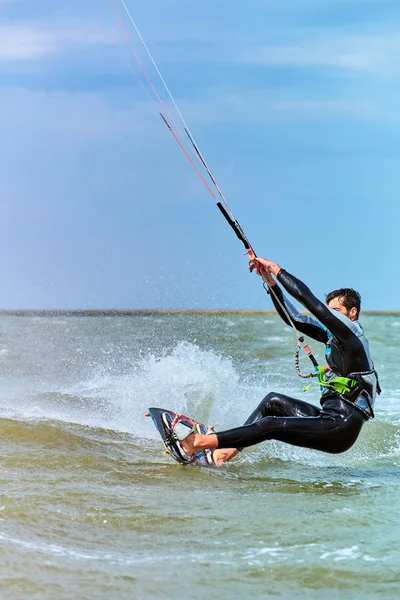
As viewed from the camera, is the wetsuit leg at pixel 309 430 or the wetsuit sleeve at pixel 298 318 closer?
the wetsuit leg at pixel 309 430

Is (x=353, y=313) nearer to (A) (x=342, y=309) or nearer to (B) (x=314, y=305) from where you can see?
(A) (x=342, y=309)

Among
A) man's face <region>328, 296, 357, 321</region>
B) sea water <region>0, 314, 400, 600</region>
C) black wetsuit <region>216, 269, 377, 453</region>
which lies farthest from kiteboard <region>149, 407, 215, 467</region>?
man's face <region>328, 296, 357, 321</region>

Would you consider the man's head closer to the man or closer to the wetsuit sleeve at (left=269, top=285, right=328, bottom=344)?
the man

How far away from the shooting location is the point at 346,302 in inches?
250

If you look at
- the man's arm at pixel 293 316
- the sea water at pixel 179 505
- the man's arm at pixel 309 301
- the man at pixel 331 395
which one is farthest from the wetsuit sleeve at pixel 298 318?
the sea water at pixel 179 505

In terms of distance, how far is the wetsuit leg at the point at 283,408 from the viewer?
6.55 meters

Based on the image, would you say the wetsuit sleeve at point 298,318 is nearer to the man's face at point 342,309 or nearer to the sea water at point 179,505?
the man's face at point 342,309

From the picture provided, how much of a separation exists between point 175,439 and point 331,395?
1.31 m

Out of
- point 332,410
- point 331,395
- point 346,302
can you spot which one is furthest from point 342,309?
point 332,410

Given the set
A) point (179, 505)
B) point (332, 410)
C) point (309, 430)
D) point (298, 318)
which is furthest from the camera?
point (298, 318)

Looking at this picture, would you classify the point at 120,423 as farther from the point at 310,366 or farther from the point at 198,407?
the point at 310,366

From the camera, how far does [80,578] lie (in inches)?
154

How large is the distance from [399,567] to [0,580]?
204 centimetres

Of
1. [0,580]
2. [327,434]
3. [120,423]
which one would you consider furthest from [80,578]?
[120,423]
